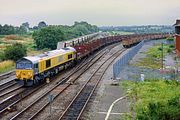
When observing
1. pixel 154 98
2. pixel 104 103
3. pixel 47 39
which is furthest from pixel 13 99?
pixel 47 39

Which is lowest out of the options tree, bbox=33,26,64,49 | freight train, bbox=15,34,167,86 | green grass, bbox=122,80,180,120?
green grass, bbox=122,80,180,120

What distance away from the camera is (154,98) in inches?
1080

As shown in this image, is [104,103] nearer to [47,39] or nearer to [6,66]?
[6,66]

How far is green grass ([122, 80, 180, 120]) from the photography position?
58.4ft

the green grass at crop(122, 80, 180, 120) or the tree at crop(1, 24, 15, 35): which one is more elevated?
the tree at crop(1, 24, 15, 35)

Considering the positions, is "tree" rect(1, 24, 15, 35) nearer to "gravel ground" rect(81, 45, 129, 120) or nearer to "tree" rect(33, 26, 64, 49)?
"tree" rect(33, 26, 64, 49)

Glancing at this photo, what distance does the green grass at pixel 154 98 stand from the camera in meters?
17.8

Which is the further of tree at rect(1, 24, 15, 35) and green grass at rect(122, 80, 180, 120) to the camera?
tree at rect(1, 24, 15, 35)

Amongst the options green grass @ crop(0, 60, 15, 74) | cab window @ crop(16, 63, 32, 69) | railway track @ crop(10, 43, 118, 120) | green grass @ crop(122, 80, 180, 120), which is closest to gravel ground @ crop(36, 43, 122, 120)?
railway track @ crop(10, 43, 118, 120)

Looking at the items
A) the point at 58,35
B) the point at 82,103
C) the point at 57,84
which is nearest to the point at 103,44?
the point at 58,35

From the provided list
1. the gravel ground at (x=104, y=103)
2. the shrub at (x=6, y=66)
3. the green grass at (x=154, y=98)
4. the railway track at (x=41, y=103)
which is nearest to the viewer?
the green grass at (x=154, y=98)

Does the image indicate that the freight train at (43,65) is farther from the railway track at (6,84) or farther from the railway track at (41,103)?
the railway track at (41,103)

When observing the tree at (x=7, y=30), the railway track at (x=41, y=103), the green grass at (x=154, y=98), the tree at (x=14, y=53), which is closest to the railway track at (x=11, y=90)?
the railway track at (x=41, y=103)

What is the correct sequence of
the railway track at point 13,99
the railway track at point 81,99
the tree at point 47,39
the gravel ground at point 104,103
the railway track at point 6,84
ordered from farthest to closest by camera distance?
the tree at point 47,39
the railway track at point 6,84
the railway track at point 13,99
the gravel ground at point 104,103
the railway track at point 81,99
